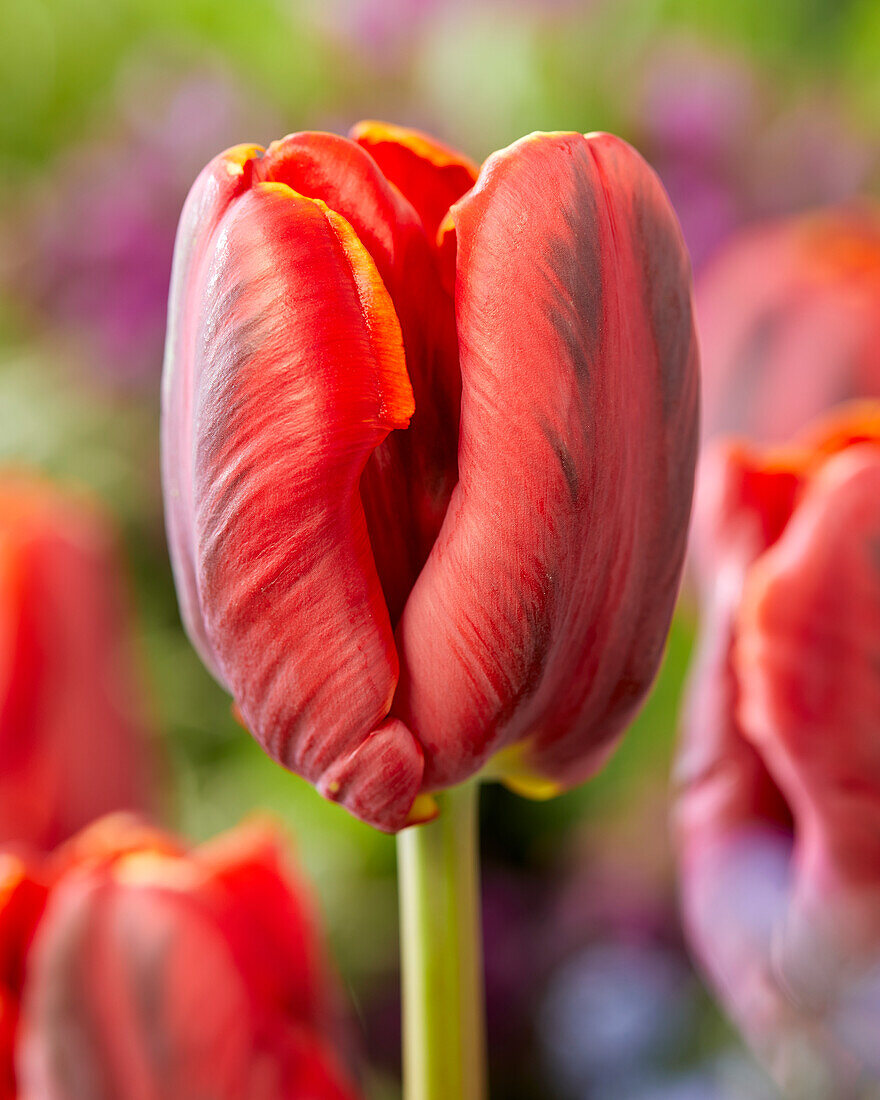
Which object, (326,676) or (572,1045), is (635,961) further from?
(326,676)

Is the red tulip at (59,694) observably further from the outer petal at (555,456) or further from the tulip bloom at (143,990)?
the outer petal at (555,456)

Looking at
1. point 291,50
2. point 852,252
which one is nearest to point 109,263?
point 291,50

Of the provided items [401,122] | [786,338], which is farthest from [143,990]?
[401,122]

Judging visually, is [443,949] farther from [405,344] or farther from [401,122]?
[401,122]

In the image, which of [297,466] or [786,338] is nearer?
[297,466]

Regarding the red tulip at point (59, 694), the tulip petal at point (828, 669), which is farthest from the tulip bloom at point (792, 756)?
the red tulip at point (59, 694)

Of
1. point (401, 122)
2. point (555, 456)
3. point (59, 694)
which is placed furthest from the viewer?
point (401, 122)

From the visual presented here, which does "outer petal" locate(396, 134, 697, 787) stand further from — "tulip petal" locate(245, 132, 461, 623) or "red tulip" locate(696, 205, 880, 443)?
"red tulip" locate(696, 205, 880, 443)

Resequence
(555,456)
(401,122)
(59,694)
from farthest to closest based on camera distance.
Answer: (401,122)
(59,694)
(555,456)
